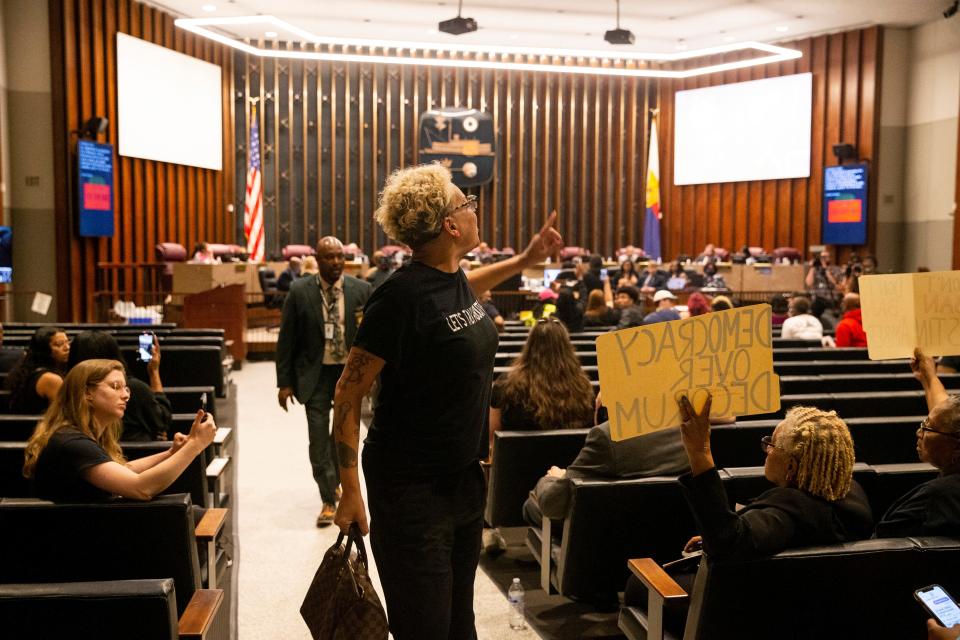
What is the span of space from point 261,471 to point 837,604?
157 inches

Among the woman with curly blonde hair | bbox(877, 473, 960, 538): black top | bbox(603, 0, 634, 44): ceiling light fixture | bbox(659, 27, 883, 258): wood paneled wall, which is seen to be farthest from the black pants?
bbox(659, 27, 883, 258): wood paneled wall

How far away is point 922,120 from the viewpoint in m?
14.1

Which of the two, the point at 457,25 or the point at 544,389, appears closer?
the point at 544,389

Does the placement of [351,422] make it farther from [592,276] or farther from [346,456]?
[592,276]

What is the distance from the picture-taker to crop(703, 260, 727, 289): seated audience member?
12086mm

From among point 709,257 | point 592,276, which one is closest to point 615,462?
point 592,276

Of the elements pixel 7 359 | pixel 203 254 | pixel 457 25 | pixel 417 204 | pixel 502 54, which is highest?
pixel 502 54

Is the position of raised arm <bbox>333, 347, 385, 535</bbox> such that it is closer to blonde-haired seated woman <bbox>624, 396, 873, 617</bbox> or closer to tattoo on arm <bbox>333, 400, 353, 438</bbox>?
tattoo on arm <bbox>333, 400, 353, 438</bbox>

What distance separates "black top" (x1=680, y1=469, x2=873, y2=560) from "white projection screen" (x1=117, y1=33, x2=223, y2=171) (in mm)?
12376

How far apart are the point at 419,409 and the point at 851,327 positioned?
570cm

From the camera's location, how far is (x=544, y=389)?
353 cm

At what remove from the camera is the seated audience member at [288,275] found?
37.2 feet

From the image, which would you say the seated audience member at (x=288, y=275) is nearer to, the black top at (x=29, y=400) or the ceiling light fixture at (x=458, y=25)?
the ceiling light fixture at (x=458, y=25)

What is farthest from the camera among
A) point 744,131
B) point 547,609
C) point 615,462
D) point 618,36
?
point 744,131
